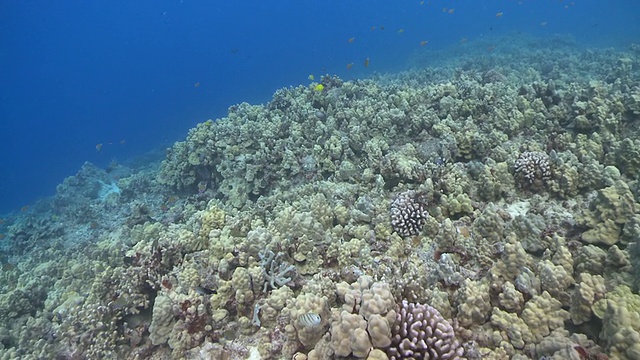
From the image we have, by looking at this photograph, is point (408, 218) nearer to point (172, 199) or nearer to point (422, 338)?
point (422, 338)

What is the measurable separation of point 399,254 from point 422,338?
248 cm

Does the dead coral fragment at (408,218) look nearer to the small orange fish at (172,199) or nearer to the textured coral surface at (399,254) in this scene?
the textured coral surface at (399,254)

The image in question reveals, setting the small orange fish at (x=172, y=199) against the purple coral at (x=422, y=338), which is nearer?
the purple coral at (x=422, y=338)

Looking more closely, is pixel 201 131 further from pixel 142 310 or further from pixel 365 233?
pixel 365 233

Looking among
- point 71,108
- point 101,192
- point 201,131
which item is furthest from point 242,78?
point 201,131

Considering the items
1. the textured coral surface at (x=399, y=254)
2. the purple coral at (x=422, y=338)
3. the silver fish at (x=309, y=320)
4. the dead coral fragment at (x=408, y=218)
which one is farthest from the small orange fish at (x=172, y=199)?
the purple coral at (x=422, y=338)

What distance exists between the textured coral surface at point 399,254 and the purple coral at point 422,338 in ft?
0.06

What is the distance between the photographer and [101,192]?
21.2 meters

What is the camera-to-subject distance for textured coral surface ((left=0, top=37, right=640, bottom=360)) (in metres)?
3.59

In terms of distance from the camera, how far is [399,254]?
5.66 meters

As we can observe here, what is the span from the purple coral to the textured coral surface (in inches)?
0.7

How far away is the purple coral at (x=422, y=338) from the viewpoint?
316cm

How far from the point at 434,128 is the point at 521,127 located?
2163mm

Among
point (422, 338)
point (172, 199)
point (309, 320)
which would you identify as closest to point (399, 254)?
point (422, 338)
